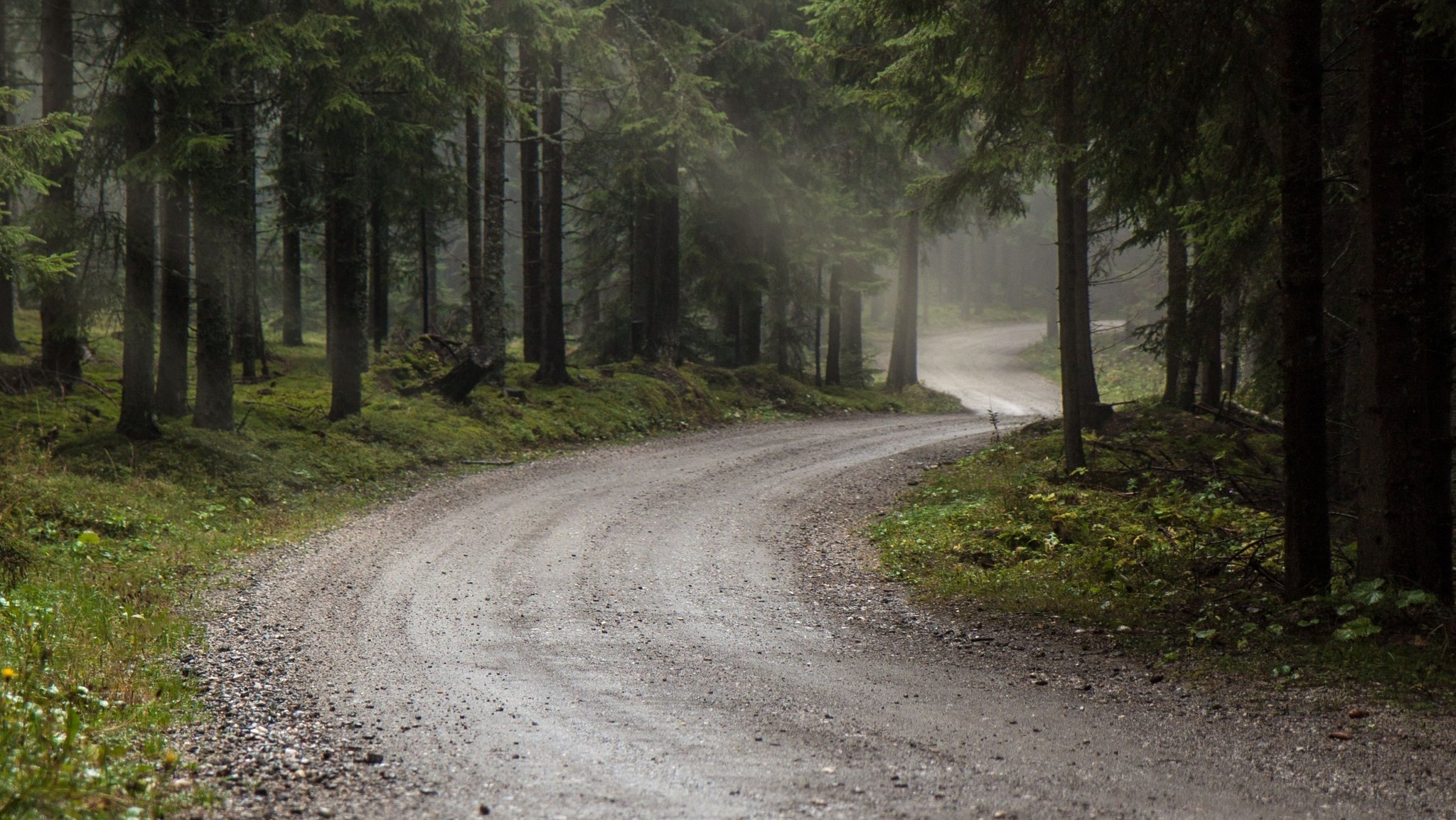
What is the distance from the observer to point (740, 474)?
54.2ft

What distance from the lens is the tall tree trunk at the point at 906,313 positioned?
30.5 m

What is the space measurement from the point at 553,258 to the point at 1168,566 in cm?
1672

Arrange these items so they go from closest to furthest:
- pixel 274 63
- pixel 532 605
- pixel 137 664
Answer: pixel 137 664 < pixel 532 605 < pixel 274 63

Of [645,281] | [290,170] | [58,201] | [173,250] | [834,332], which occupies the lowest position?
[834,332]

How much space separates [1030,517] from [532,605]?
5959mm

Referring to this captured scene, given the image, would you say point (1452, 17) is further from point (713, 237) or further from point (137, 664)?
point (713, 237)

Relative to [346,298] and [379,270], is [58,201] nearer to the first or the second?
[346,298]

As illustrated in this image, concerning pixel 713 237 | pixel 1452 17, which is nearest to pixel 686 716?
pixel 1452 17

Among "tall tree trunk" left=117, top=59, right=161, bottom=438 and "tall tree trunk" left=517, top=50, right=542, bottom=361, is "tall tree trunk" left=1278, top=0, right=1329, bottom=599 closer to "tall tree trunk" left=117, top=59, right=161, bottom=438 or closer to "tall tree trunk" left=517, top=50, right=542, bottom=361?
"tall tree trunk" left=117, top=59, right=161, bottom=438

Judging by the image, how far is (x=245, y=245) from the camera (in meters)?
15.6

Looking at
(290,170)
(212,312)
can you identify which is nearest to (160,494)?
(212,312)

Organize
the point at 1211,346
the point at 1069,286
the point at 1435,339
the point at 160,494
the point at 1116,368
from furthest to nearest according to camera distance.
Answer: the point at 1116,368 → the point at 1211,346 → the point at 1069,286 → the point at 160,494 → the point at 1435,339

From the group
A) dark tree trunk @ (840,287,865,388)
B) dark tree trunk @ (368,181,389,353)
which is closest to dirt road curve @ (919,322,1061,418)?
dark tree trunk @ (840,287,865,388)

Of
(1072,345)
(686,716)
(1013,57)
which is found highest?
(1013,57)
